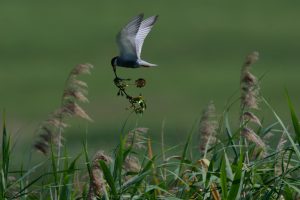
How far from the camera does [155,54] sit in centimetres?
2703

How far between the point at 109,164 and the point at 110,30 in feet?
78.4

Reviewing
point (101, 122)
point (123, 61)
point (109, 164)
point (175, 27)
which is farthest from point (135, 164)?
point (175, 27)

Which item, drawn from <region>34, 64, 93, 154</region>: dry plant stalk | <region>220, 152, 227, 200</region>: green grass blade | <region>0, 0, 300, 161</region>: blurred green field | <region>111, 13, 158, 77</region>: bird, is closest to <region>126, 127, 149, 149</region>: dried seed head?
<region>34, 64, 93, 154</region>: dry plant stalk

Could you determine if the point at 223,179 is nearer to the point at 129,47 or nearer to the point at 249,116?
the point at 249,116

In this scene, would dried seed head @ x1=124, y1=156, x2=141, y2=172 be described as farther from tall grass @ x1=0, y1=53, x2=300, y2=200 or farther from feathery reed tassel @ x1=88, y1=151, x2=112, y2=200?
feathery reed tassel @ x1=88, y1=151, x2=112, y2=200

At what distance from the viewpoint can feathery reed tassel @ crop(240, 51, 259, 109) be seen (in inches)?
189

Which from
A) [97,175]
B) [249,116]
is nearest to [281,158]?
[249,116]

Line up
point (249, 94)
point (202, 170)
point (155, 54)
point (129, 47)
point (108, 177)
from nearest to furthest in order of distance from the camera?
point (129, 47) → point (108, 177) → point (249, 94) → point (202, 170) → point (155, 54)

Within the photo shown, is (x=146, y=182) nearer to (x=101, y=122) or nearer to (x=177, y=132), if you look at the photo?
(x=177, y=132)

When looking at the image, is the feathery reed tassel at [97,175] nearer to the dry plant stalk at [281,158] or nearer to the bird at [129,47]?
the bird at [129,47]

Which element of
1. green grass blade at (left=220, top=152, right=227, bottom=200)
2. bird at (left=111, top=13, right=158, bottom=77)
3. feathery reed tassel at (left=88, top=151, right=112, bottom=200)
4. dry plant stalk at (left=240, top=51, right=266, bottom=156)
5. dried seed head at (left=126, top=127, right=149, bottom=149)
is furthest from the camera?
dried seed head at (left=126, top=127, right=149, bottom=149)

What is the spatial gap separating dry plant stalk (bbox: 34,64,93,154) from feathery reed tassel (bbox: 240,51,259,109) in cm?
51

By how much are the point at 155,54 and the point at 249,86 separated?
72.9ft

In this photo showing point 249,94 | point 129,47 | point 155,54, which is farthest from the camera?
point 155,54
